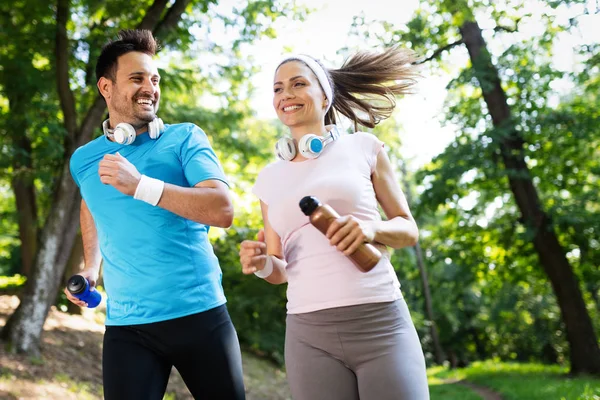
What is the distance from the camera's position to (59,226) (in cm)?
902

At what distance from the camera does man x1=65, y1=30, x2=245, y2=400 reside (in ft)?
9.36

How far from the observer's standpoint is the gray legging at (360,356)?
8.05 ft

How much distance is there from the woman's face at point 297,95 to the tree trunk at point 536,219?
10.9 m

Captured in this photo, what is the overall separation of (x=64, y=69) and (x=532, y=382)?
31.4 feet

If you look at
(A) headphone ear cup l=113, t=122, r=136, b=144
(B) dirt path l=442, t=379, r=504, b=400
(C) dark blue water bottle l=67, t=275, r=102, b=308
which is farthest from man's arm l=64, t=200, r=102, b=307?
(B) dirt path l=442, t=379, r=504, b=400

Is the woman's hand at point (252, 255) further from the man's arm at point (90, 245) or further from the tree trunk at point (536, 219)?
the tree trunk at point (536, 219)

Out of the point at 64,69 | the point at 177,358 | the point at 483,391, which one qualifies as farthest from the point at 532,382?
the point at 177,358

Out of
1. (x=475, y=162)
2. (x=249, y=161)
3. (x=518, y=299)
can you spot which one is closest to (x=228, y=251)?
(x=249, y=161)

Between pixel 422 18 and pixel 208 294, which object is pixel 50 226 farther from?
pixel 422 18

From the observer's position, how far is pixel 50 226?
899 centimetres

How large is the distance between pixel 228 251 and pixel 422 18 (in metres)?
6.22

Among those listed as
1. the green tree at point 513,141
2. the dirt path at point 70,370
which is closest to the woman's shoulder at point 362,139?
the dirt path at point 70,370

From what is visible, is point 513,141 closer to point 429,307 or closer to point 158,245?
point 158,245

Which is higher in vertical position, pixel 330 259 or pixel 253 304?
pixel 330 259
